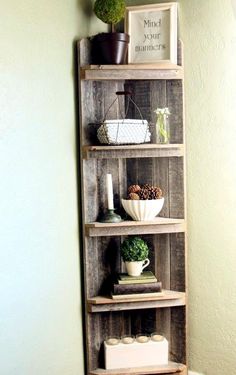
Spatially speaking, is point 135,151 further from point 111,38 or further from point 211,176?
point 111,38

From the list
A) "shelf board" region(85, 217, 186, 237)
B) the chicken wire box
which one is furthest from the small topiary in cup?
"shelf board" region(85, 217, 186, 237)

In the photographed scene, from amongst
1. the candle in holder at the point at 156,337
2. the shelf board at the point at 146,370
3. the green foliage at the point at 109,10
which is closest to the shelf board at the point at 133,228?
the candle in holder at the point at 156,337

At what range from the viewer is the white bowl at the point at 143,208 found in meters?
2.20

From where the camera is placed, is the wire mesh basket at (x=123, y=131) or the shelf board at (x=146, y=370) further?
the shelf board at (x=146, y=370)

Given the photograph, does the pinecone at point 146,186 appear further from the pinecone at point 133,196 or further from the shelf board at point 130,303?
the shelf board at point 130,303

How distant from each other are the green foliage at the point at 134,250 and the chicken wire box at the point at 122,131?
453mm

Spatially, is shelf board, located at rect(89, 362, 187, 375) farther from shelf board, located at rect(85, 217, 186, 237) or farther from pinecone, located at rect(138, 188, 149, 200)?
pinecone, located at rect(138, 188, 149, 200)

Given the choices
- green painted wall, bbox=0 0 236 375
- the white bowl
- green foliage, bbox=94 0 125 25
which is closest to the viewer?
green painted wall, bbox=0 0 236 375

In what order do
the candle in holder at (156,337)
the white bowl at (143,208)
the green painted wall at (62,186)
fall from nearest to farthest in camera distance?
the green painted wall at (62,186) → the white bowl at (143,208) → the candle in holder at (156,337)

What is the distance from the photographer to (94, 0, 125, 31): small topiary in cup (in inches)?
82.7

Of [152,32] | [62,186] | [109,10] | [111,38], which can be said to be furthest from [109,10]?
[62,186]

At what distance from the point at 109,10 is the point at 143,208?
2.83ft

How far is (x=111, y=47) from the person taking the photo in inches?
84.6

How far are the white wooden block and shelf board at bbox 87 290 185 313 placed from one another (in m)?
0.18
